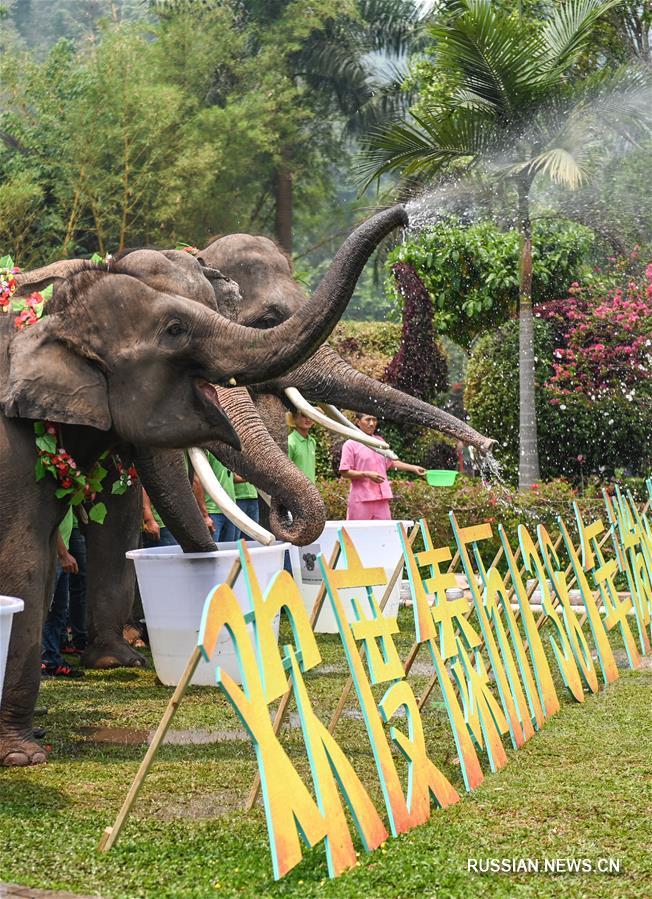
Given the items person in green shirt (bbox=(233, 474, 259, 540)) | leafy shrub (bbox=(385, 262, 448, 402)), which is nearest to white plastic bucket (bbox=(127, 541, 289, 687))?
person in green shirt (bbox=(233, 474, 259, 540))

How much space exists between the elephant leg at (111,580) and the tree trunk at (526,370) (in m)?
7.31

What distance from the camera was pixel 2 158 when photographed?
3244 cm

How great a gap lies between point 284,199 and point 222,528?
29771mm

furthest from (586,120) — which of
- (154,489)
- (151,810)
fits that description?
(151,810)

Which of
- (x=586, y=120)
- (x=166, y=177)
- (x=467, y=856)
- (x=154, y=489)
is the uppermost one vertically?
(x=166, y=177)

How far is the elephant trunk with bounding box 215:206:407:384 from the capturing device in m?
4.97

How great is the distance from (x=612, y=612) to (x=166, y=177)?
81.7 feet

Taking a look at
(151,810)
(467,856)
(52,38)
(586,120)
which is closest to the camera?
(467,856)

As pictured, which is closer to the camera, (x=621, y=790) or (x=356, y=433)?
(x=621, y=790)

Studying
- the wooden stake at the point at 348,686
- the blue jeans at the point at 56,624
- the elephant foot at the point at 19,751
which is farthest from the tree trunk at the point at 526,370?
the elephant foot at the point at 19,751

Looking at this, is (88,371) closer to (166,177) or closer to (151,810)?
(151,810)

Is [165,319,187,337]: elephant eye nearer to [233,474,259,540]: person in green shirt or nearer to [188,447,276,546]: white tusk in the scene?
[188,447,276,546]: white tusk

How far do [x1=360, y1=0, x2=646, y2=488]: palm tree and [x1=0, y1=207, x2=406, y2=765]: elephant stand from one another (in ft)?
29.2

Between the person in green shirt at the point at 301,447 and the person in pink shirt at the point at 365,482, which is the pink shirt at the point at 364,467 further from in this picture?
the person in green shirt at the point at 301,447
